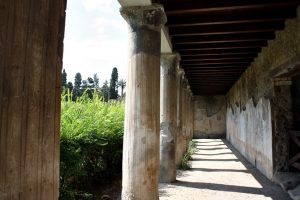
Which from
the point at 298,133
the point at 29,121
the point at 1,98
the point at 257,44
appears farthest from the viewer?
the point at 257,44

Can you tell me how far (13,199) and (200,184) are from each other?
5504mm

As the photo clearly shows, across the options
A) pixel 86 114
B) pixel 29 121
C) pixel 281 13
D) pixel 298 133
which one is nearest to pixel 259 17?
pixel 281 13

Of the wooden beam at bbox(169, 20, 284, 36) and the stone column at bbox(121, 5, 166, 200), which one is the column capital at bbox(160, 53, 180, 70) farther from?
the stone column at bbox(121, 5, 166, 200)

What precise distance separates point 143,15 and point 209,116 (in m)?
17.7

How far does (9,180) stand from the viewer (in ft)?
3.33

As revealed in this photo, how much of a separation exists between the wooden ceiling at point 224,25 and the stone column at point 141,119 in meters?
0.81

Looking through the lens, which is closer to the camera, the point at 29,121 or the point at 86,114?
the point at 29,121

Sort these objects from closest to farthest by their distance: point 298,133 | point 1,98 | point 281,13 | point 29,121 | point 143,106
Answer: point 1,98 → point 29,121 → point 143,106 → point 281,13 → point 298,133

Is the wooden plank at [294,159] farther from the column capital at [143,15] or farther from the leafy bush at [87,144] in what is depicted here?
the column capital at [143,15]

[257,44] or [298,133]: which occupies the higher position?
[257,44]

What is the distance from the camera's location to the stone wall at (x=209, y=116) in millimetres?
20797

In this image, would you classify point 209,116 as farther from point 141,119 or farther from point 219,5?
point 141,119

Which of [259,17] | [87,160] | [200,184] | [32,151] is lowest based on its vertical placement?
[200,184]

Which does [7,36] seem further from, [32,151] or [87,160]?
[87,160]
